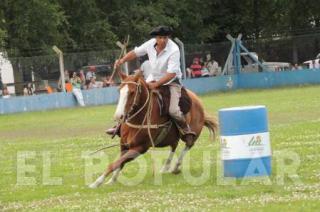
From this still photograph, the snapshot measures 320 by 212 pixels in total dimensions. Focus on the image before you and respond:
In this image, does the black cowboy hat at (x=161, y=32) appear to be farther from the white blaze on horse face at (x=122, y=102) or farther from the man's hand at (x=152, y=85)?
the white blaze on horse face at (x=122, y=102)

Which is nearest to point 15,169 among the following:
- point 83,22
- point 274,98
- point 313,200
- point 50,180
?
point 50,180

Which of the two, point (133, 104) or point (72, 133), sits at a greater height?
point (133, 104)

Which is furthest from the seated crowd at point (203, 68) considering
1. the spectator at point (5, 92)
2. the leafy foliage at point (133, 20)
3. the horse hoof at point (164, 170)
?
the horse hoof at point (164, 170)

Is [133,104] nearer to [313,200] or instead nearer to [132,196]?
[132,196]

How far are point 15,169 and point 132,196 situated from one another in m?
4.60

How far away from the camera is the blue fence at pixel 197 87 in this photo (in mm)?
36750

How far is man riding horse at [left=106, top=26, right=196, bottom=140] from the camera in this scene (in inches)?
463

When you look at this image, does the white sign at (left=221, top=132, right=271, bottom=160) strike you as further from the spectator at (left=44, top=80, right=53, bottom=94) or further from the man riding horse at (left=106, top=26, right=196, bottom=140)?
the spectator at (left=44, top=80, right=53, bottom=94)

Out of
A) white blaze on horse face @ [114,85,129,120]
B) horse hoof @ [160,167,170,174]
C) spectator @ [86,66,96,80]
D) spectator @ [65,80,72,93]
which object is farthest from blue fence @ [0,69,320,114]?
Answer: white blaze on horse face @ [114,85,129,120]

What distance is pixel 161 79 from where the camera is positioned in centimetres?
1172

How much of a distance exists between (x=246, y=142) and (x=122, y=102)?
5.93 feet

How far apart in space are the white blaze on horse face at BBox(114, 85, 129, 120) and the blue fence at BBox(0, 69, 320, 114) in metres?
26.0

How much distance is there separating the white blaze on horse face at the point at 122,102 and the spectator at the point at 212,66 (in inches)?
1283

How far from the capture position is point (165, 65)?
1191cm
